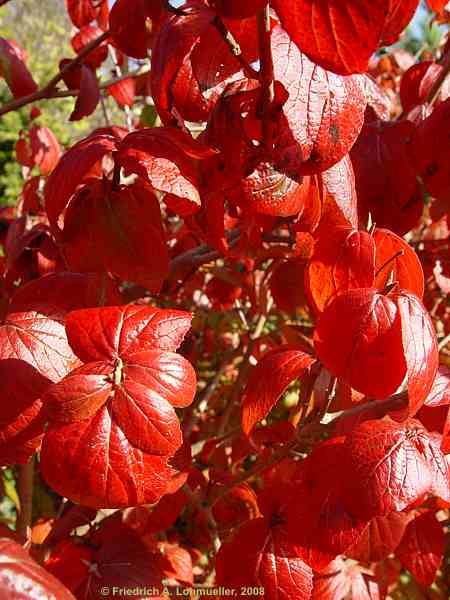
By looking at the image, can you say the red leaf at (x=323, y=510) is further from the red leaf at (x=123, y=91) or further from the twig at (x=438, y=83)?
the red leaf at (x=123, y=91)

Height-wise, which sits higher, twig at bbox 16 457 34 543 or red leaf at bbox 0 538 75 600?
red leaf at bbox 0 538 75 600

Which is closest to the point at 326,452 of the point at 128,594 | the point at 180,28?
the point at 128,594

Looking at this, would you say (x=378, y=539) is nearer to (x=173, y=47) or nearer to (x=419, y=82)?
(x=173, y=47)

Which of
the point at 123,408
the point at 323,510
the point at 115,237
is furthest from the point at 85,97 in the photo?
the point at 323,510

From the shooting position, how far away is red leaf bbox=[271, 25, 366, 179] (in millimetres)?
561

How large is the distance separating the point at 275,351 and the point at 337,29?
22.6 inches

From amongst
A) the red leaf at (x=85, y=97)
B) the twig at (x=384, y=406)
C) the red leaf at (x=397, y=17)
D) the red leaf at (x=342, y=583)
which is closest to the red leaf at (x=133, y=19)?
the red leaf at (x=85, y=97)

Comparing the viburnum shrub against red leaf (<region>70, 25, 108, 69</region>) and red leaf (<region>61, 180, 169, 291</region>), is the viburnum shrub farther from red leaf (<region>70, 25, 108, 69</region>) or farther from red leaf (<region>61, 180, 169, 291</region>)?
red leaf (<region>70, 25, 108, 69</region>)

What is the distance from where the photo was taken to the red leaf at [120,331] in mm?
644

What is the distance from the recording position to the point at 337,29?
398 millimetres

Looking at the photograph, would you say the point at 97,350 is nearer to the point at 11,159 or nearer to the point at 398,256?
the point at 398,256

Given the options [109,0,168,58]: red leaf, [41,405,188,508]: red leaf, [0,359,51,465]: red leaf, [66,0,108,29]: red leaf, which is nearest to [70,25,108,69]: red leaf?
[66,0,108,29]: red leaf

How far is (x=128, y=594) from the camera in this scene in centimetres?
91

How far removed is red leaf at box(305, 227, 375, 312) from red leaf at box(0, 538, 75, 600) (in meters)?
0.48
